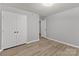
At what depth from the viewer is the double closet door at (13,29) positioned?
4307 millimetres

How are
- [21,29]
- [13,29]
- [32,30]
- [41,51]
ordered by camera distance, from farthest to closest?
[32,30], [21,29], [13,29], [41,51]

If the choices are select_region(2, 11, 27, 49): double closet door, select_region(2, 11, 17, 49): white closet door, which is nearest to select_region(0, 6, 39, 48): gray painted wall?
select_region(2, 11, 27, 49): double closet door

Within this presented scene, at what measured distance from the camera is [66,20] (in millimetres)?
5418

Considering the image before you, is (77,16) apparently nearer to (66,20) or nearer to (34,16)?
(66,20)

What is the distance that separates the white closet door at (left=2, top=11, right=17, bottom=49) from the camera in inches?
168

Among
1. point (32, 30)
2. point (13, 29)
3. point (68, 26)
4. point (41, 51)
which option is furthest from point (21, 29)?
point (68, 26)

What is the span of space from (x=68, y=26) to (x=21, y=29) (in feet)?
8.48

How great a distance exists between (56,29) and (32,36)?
177cm

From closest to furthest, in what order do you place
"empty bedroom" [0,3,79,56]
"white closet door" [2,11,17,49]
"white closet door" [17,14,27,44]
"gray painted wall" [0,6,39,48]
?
"empty bedroom" [0,3,79,56], "white closet door" [2,11,17,49], "white closet door" [17,14,27,44], "gray painted wall" [0,6,39,48]

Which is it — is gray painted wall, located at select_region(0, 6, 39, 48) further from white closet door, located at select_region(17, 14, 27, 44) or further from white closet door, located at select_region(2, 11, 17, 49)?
white closet door, located at select_region(2, 11, 17, 49)

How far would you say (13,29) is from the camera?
4816 mm

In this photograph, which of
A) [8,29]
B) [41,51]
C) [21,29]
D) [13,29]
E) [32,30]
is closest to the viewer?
[41,51]

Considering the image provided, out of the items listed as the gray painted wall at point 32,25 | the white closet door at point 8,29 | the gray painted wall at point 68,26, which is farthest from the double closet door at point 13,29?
the gray painted wall at point 68,26

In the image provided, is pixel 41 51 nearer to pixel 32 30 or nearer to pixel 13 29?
pixel 13 29
